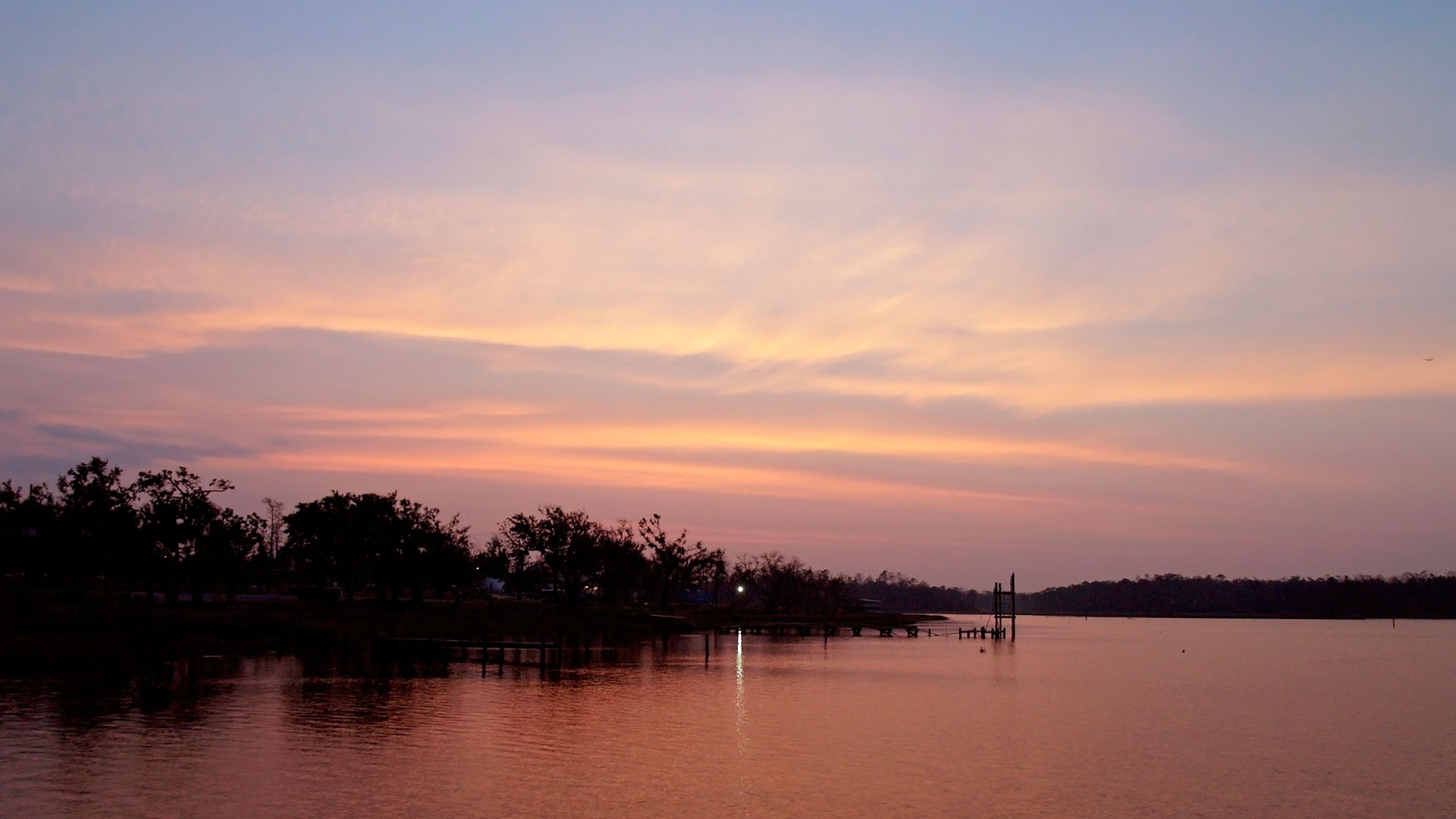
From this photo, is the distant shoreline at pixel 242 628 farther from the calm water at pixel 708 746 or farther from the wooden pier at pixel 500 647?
the calm water at pixel 708 746

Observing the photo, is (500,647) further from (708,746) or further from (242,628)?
(708,746)

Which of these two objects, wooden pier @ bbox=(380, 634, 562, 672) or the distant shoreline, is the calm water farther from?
the distant shoreline

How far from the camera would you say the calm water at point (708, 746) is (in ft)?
99.6

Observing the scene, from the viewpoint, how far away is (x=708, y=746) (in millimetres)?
40781

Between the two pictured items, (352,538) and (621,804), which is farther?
(352,538)

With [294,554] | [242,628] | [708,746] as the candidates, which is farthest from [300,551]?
[708,746]

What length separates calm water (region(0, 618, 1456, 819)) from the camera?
3036 cm

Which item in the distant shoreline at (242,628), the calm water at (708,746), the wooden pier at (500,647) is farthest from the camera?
the wooden pier at (500,647)

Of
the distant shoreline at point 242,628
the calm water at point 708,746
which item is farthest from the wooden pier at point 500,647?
the calm water at point 708,746

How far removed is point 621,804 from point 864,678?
4531 centimetres

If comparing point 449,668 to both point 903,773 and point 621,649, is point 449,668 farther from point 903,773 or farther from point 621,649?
point 903,773

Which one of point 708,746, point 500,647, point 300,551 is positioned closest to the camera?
point 708,746

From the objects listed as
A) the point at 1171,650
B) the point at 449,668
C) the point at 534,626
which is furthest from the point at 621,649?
the point at 1171,650

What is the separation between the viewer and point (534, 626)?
354 ft
